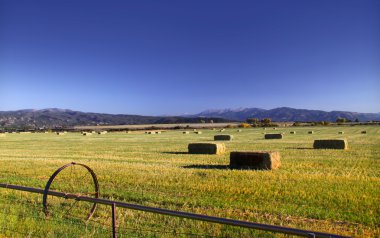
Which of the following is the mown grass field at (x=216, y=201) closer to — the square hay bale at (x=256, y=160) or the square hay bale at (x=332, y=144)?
the square hay bale at (x=256, y=160)

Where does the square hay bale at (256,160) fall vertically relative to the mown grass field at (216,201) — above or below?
above

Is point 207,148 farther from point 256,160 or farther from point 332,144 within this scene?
point 256,160

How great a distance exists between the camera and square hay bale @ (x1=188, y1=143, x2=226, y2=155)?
2859 cm

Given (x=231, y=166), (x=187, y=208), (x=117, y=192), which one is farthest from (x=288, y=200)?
(x=231, y=166)

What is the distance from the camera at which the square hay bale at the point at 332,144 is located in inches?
1179

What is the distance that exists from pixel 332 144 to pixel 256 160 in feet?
49.0

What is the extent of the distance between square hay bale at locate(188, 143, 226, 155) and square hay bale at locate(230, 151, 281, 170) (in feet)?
31.5

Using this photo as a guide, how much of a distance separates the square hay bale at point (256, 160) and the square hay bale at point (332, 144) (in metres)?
13.5

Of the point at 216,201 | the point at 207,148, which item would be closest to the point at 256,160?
the point at 216,201

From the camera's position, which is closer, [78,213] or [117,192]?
[78,213]

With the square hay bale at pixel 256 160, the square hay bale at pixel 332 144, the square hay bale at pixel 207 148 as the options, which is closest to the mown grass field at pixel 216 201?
the square hay bale at pixel 256 160

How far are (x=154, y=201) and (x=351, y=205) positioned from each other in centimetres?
525

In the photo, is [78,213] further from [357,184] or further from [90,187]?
[357,184]

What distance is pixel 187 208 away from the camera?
10172 mm
